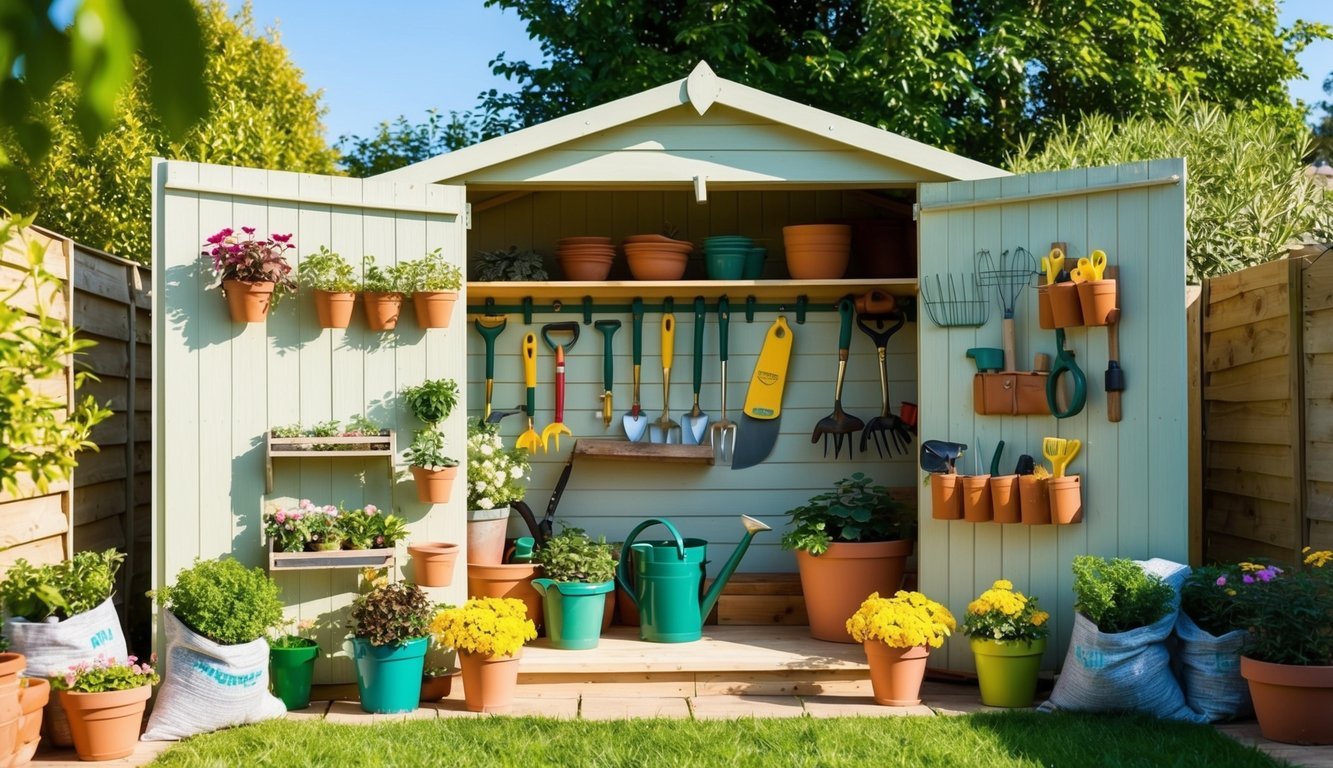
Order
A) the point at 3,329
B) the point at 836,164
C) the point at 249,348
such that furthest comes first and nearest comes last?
the point at 836,164
the point at 249,348
the point at 3,329

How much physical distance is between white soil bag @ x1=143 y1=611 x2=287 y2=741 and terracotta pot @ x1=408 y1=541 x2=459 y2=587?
73 cm

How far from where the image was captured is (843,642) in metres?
5.28

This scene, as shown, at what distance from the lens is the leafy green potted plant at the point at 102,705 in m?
3.91

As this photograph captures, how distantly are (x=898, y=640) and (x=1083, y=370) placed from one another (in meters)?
1.30

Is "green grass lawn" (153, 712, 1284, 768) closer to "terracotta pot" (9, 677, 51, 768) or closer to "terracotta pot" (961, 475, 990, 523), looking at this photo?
"terracotta pot" (9, 677, 51, 768)

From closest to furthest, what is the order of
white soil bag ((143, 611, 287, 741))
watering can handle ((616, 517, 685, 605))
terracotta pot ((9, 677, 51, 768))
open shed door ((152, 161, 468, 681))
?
terracotta pot ((9, 677, 51, 768))
white soil bag ((143, 611, 287, 741))
open shed door ((152, 161, 468, 681))
watering can handle ((616, 517, 685, 605))

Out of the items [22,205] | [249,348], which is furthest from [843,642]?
[22,205]

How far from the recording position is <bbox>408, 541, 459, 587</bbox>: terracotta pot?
4746 mm

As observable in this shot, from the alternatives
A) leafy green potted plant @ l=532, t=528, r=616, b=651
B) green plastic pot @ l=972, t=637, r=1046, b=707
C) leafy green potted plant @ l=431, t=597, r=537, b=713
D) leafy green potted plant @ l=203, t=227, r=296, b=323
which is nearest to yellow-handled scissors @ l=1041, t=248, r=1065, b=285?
green plastic pot @ l=972, t=637, r=1046, b=707

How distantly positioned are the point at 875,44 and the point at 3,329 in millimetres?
6954

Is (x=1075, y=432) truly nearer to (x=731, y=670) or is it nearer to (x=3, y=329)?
(x=731, y=670)

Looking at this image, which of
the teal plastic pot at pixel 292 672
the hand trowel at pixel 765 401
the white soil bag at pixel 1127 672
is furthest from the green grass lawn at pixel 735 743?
the hand trowel at pixel 765 401

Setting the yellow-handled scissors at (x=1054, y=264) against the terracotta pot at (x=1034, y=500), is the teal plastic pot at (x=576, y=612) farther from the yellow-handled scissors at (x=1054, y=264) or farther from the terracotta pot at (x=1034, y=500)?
the yellow-handled scissors at (x=1054, y=264)

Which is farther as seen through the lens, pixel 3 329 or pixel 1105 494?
pixel 1105 494
